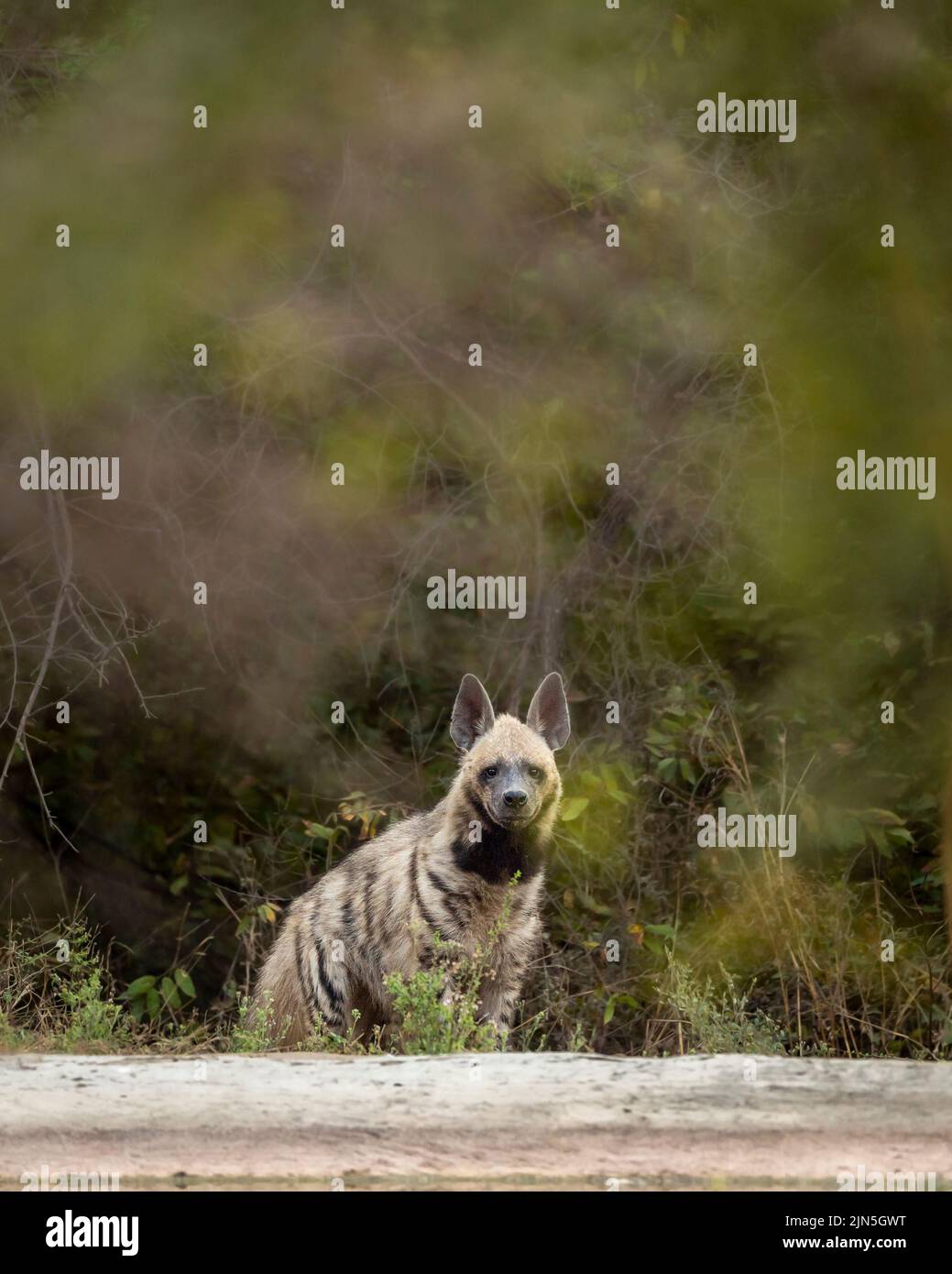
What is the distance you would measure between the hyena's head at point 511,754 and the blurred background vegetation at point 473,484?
3.74 ft

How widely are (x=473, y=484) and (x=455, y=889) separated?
2.75m

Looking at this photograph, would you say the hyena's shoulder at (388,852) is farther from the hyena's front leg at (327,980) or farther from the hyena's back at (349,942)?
the hyena's front leg at (327,980)

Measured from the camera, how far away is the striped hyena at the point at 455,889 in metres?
5.93

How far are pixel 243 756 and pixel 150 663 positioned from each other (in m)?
0.77

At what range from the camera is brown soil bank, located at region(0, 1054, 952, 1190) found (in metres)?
4.32

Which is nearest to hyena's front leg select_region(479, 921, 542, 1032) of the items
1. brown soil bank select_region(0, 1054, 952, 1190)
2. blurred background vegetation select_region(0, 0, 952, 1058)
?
blurred background vegetation select_region(0, 0, 952, 1058)

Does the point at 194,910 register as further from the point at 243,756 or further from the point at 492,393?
the point at 492,393

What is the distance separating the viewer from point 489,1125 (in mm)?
4383

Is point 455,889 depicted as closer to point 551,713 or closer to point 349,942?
point 349,942

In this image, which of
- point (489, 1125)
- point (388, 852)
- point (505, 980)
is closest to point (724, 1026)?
point (505, 980)

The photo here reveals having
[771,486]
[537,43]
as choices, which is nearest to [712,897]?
[771,486]

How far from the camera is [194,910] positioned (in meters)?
9.05

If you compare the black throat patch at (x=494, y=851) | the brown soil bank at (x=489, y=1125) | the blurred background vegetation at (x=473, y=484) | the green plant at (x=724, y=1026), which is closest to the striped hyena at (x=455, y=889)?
the black throat patch at (x=494, y=851)

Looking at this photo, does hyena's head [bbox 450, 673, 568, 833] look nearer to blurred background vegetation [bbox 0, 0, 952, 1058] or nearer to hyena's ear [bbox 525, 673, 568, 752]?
hyena's ear [bbox 525, 673, 568, 752]
